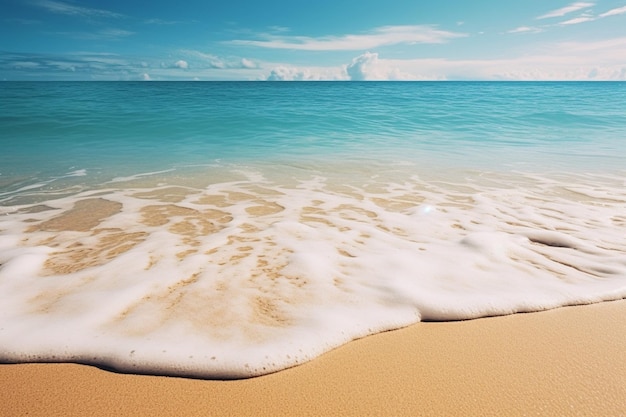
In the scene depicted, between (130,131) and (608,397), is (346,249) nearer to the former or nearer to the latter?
(608,397)

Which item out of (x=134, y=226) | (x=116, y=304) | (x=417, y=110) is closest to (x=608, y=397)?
(x=116, y=304)

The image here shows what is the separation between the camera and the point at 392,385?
5.75 ft

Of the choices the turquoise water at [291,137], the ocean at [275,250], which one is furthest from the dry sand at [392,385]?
the turquoise water at [291,137]

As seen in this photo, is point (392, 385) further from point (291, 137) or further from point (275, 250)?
point (291, 137)

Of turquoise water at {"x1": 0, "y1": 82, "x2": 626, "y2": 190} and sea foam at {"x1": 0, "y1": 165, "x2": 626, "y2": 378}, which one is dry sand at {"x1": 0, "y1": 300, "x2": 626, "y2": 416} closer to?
sea foam at {"x1": 0, "y1": 165, "x2": 626, "y2": 378}

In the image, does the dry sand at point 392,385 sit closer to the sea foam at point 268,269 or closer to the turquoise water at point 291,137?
the sea foam at point 268,269

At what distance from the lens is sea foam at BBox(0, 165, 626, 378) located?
6.75ft

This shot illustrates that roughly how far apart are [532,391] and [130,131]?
15131 mm

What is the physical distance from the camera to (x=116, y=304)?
7.98 ft

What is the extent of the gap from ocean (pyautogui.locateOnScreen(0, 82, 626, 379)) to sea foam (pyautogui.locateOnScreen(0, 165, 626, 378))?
0.01 m

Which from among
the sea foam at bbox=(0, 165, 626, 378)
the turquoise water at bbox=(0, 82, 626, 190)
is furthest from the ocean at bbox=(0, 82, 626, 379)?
the turquoise water at bbox=(0, 82, 626, 190)

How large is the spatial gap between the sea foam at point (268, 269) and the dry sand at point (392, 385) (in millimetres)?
104

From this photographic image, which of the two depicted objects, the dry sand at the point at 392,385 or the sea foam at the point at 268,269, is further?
the sea foam at the point at 268,269

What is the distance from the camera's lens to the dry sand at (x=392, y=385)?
5.29 feet
